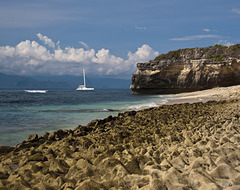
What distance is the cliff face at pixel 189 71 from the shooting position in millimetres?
46250

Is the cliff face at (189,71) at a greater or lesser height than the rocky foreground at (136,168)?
greater

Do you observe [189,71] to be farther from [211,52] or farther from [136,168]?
[136,168]

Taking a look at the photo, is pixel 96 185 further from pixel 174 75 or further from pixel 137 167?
pixel 174 75

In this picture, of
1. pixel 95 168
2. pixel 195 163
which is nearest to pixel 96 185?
pixel 95 168

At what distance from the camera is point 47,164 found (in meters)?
4.59

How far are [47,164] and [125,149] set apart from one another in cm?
177

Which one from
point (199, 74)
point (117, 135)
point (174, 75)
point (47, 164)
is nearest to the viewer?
point (47, 164)

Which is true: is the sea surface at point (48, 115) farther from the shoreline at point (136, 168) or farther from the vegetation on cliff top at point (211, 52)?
the vegetation on cliff top at point (211, 52)

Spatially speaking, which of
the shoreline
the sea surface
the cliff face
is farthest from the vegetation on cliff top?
the shoreline

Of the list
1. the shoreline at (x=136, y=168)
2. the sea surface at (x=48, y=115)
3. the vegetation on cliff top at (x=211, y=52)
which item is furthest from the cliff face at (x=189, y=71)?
the shoreline at (x=136, y=168)

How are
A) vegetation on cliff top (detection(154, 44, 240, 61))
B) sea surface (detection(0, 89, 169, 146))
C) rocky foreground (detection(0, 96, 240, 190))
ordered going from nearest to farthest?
rocky foreground (detection(0, 96, 240, 190)), sea surface (detection(0, 89, 169, 146)), vegetation on cliff top (detection(154, 44, 240, 61))

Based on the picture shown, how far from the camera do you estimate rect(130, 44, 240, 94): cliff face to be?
152 ft

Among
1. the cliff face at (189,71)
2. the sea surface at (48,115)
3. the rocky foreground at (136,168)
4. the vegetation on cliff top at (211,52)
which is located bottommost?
the sea surface at (48,115)

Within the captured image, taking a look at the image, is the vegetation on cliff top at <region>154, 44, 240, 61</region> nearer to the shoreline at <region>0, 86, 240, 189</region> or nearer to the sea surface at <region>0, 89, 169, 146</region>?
the sea surface at <region>0, 89, 169, 146</region>
